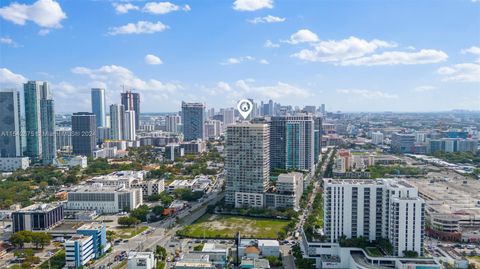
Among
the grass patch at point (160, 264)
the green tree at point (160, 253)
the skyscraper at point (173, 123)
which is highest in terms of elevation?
the skyscraper at point (173, 123)

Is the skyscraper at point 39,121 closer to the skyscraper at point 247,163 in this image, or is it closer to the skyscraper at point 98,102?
the skyscraper at point 247,163

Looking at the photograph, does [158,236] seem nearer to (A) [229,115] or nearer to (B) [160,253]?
(B) [160,253]

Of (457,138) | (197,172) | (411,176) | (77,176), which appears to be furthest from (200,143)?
(457,138)

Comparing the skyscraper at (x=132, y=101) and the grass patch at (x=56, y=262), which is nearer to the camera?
the grass patch at (x=56, y=262)

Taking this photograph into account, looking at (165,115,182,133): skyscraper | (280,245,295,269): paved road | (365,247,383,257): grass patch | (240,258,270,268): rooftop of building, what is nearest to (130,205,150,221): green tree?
(280,245,295,269): paved road

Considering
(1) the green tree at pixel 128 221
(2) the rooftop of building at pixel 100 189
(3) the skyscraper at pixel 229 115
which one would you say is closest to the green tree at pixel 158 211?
(1) the green tree at pixel 128 221

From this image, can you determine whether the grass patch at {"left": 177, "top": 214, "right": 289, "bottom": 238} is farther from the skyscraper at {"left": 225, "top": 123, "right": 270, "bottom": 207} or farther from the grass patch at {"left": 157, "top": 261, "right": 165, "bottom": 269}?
the grass patch at {"left": 157, "top": 261, "right": 165, "bottom": 269}

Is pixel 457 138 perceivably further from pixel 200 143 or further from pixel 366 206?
pixel 366 206
